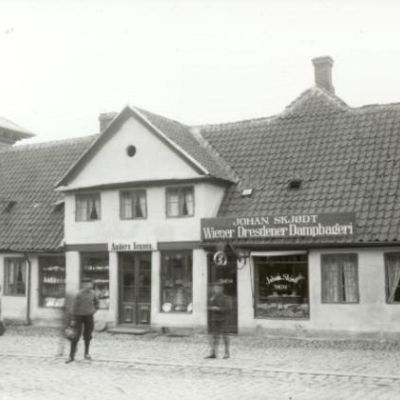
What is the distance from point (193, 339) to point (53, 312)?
20.8 ft

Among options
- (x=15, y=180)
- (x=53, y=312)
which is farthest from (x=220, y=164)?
(x=15, y=180)

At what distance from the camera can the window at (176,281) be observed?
21641 mm

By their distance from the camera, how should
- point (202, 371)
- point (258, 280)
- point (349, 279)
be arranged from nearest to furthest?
point (202, 371), point (349, 279), point (258, 280)

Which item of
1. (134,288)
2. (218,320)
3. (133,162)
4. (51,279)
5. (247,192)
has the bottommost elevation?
(218,320)

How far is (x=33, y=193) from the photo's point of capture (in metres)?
27.5

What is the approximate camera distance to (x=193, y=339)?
20203 mm

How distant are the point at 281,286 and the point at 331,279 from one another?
5.14ft

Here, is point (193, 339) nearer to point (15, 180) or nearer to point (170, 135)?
point (170, 135)

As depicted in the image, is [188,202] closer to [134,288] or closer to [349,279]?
[134,288]

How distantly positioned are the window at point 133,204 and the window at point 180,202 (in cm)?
96

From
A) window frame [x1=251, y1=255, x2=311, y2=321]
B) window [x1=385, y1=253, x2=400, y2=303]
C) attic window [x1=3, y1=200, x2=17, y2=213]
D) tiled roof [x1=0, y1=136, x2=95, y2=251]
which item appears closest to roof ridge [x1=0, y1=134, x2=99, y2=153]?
tiled roof [x1=0, y1=136, x2=95, y2=251]

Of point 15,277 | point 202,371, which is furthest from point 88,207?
point 202,371

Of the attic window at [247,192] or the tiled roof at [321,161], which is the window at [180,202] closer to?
the tiled roof at [321,161]

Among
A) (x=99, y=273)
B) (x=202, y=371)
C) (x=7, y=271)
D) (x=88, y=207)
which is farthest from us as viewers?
(x=7, y=271)
